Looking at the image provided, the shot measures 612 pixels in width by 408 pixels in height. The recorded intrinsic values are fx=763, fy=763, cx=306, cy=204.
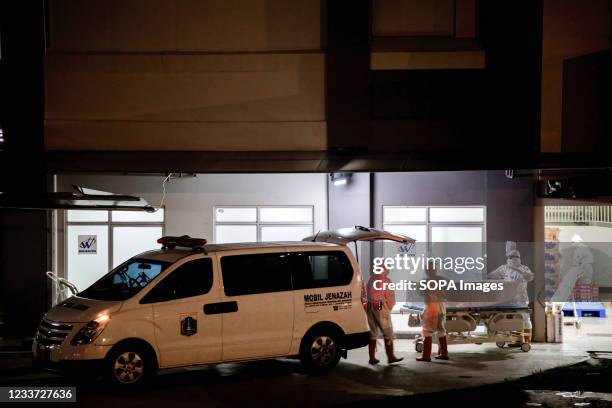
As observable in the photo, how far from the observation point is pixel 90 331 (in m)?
10.0

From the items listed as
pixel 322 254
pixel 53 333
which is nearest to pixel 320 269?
pixel 322 254

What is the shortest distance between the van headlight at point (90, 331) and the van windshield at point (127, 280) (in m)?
0.48

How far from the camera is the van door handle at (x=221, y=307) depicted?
10727 mm

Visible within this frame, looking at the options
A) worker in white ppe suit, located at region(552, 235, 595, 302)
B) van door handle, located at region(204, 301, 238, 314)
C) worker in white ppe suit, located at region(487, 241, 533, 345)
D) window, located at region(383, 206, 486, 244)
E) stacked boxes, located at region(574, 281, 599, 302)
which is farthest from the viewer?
stacked boxes, located at region(574, 281, 599, 302)

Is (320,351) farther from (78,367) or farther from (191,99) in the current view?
(191,99)

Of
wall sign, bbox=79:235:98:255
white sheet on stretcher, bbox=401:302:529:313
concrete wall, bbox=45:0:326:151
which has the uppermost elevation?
concrete wall, bbox=45:0:326:151

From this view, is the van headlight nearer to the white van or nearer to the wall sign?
the white van

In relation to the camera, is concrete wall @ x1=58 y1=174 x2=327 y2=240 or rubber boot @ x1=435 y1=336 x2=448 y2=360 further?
concrete wall @ x1=58 y1=174 x2=327 y2=240

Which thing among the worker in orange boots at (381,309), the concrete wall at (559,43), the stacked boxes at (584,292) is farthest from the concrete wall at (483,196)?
the stacked boxes at (584,292)

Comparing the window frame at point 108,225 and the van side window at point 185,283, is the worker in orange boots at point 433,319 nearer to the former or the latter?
the van side window at point 185,283

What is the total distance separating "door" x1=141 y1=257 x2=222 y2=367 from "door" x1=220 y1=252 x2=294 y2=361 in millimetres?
193

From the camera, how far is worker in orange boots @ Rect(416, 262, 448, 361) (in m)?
12.6

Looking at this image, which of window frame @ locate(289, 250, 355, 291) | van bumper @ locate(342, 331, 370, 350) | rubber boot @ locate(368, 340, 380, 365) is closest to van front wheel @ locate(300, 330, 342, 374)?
van bumper @ locate(342, 331, 370, 350)

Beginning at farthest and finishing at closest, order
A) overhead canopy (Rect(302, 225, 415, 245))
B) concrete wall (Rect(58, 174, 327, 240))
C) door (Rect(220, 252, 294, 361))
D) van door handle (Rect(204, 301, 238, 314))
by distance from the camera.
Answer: concrete wall (Rect(58, 174, 327, 240))
overhead canopy (Rect(302, 225, 415, 245))
door (Rect(220, 252, 294, 361))
van door handle (Rect(204, 301, 238, 314))
